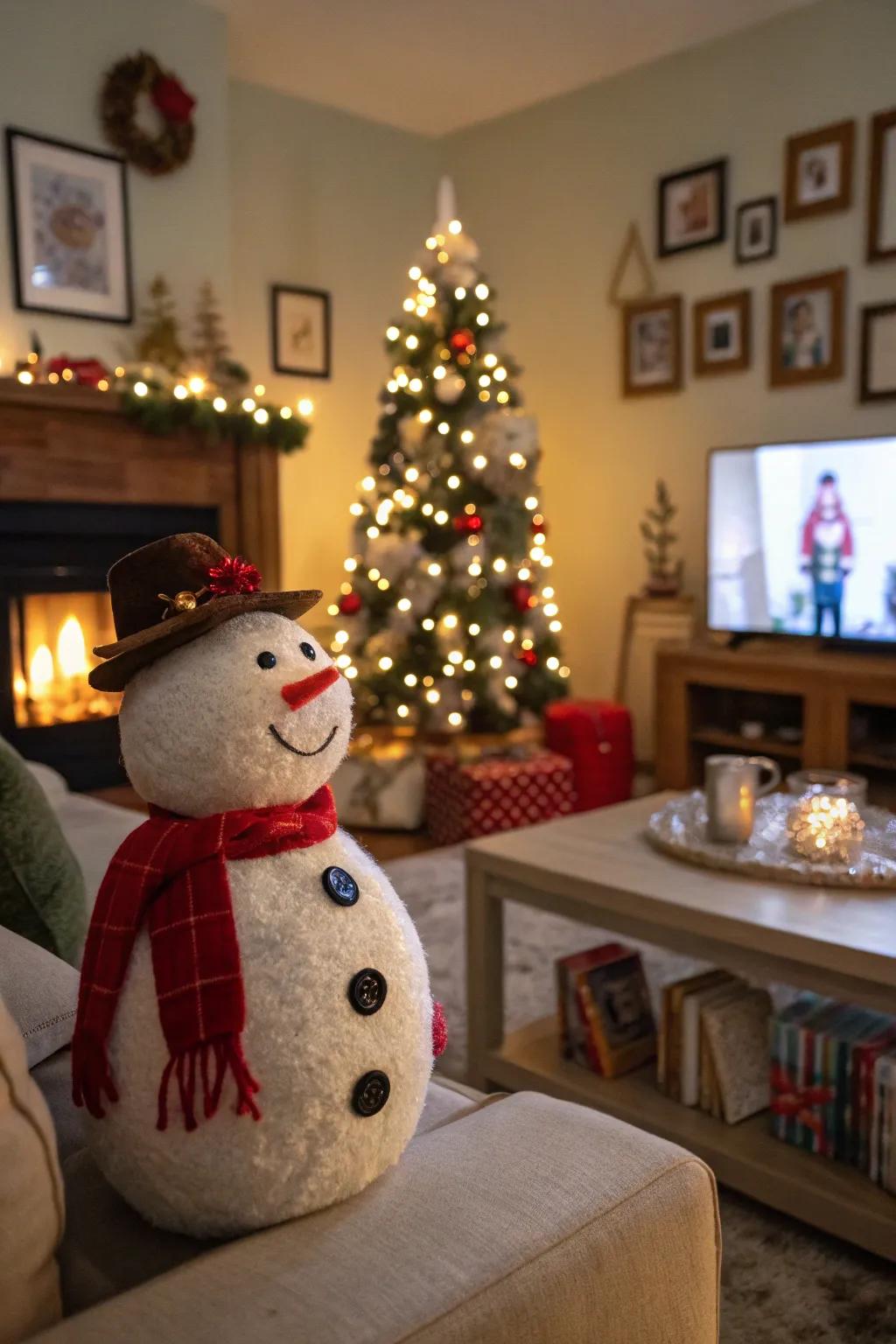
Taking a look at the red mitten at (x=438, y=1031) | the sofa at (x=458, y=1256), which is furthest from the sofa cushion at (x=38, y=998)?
the red mitten at (x=438, y=1031)

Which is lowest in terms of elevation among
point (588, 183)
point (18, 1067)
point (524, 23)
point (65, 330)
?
point (18, 1067)

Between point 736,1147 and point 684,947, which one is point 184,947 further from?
point 736,1147

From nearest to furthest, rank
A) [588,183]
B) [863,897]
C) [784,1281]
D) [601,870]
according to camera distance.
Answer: [784,1281], [863,897], [601,870], [588,183]

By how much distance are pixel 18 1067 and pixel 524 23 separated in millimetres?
4201

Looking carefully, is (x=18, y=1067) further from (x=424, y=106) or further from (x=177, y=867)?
(x=424, y=106)

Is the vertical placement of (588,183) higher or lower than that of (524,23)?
lower

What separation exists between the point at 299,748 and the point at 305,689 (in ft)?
0.14

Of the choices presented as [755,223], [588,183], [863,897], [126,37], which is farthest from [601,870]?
[588,183]

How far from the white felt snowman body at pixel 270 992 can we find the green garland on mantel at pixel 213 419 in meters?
2.95

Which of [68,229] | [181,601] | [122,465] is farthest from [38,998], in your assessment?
[68,229]

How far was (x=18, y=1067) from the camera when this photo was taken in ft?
2.19

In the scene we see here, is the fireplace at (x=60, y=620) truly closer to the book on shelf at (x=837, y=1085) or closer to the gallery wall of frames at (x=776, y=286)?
the gallery wall of frames at (x=776, y=286)

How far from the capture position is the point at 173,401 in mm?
3512

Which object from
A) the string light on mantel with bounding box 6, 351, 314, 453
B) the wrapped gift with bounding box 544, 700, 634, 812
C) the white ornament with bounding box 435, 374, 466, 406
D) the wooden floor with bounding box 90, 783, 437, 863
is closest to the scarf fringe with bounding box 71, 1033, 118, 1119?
the wooden floor with bounding box 90, 783, 437, 863
